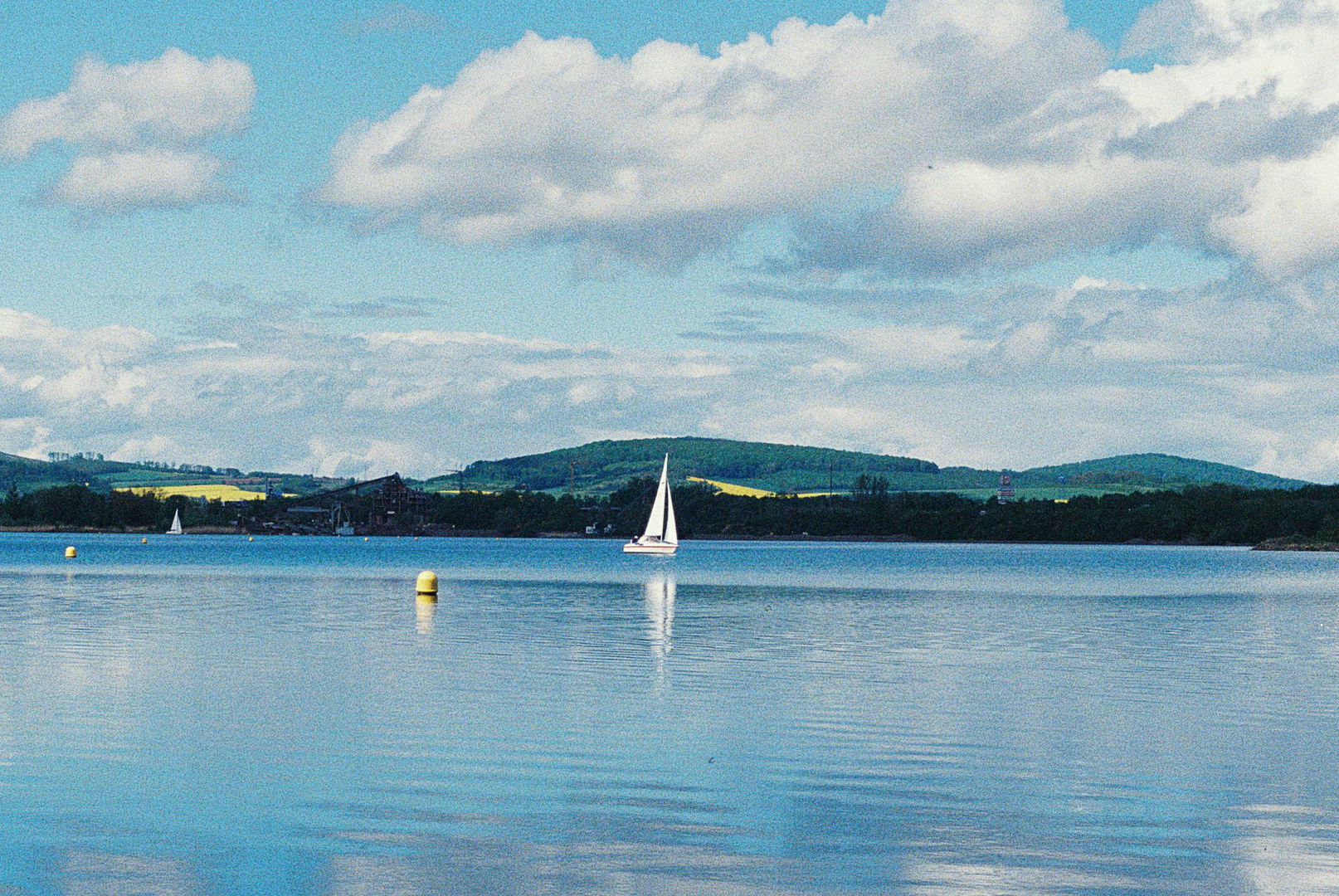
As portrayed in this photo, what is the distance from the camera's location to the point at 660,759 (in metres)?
28.8

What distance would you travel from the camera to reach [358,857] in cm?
2003

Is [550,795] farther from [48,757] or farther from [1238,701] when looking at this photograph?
[1238,701]

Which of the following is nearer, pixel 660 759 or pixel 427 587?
pixel 660 759

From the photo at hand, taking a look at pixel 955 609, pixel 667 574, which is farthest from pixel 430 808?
pixel 667 574

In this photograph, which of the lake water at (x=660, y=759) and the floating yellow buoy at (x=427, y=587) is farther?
the floating yellow buoy at (x=427, y=587)

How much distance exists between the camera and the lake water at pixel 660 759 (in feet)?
64.4

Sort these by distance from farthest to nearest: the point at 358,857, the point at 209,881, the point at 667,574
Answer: the point at 667,574 < the point at 358,857 < the point at 209,881

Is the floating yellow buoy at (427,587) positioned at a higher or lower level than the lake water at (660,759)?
higher

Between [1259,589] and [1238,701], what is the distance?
81.2 meters

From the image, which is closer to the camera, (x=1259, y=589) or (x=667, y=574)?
(x=1259, y=589)

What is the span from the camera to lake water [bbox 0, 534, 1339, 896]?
64.4 feet

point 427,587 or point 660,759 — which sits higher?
point 427,587

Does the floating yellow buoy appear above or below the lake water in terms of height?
above

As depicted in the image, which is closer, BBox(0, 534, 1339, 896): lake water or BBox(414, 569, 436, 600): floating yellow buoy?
BBox(0, 534, 1339, 896): lake water
